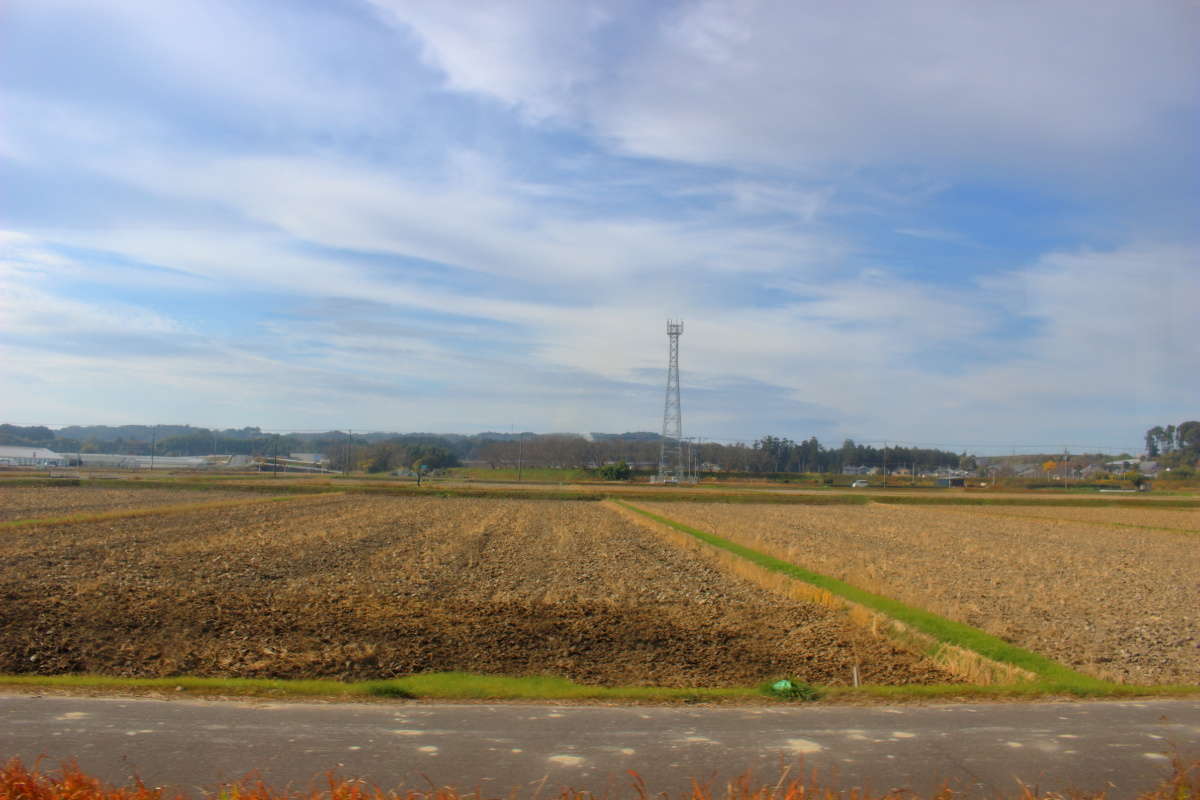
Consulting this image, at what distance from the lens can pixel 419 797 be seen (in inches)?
200

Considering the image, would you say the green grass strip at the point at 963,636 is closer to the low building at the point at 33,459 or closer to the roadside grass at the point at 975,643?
the roadside grass at the point at 975,643

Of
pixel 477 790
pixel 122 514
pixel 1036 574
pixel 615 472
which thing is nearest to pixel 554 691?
pixel 477 790

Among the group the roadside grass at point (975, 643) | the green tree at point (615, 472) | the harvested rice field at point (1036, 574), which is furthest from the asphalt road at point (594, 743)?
the green tree at point (615, 472)

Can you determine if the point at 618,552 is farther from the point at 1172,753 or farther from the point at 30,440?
the point at 30,440

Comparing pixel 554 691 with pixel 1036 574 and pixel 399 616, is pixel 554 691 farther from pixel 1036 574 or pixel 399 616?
pixel 1036 574

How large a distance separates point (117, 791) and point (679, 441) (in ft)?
302

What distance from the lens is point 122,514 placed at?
35.4 metres

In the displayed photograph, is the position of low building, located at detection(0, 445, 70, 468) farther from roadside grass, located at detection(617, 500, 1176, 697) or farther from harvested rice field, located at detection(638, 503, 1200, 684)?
roadside grass, located at detection(617, 500, 1176, 697)

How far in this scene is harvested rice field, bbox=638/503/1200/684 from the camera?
1288 cm

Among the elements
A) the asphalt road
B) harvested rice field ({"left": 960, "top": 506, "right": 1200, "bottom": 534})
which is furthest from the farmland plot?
harvested rice field ({"left": 960, "top": 506, "right": 1200, "bottom": 534})

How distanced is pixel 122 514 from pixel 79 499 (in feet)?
42.4

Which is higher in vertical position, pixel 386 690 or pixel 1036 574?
pixel 386 690

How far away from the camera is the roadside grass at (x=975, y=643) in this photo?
29.2 feet

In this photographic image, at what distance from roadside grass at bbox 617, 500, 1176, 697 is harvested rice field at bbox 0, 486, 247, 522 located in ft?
97.9
